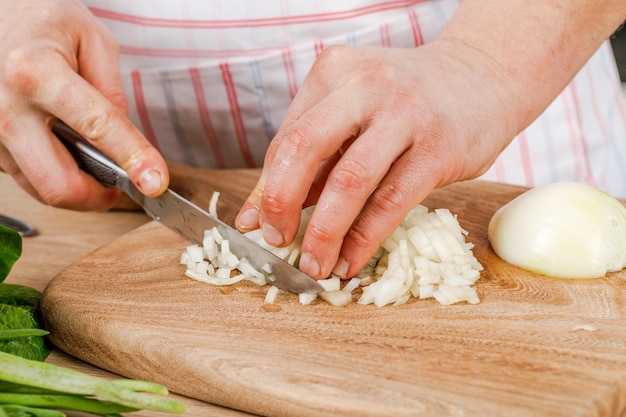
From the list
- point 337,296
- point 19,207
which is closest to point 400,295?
point 337,296

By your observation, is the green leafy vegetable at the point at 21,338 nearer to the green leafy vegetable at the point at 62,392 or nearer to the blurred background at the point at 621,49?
the green leafy vegetable at the point at 62,392

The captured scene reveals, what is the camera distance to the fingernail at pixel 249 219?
4.15ft

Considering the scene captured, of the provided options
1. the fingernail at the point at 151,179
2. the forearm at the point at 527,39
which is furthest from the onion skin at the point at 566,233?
the fingernail at the point at 151,179

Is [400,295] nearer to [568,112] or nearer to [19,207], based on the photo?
[568,112]

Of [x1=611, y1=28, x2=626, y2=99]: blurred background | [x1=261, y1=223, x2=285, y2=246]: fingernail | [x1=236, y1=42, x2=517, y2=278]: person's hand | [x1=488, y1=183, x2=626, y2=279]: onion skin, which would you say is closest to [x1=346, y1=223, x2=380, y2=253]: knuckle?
[x1=236, y1=42, x2=517, y2=278]: person's hand

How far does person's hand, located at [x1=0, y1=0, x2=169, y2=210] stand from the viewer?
130cm

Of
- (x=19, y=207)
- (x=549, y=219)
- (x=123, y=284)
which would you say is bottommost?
(x=19, y=207)

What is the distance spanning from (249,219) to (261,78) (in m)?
0.64

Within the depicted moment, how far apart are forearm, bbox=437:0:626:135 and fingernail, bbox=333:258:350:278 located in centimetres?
39

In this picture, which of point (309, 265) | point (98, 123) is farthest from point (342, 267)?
point (98, 123)

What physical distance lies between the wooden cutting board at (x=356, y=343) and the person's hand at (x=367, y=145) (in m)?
0.13

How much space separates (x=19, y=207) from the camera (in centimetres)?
187

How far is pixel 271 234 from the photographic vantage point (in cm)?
121

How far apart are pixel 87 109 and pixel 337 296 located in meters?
0.53
